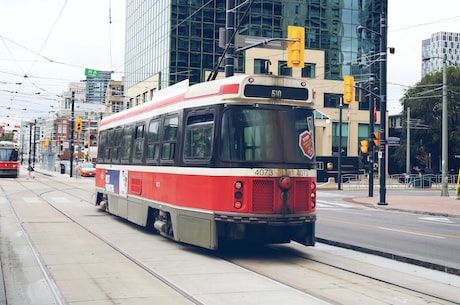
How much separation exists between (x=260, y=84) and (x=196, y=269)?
3678mm

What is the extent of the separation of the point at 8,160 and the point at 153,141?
4197 cm

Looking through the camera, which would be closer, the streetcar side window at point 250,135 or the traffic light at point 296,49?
the streetcar side window at point 250,135

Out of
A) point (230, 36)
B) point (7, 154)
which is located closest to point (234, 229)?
point (230, 36)

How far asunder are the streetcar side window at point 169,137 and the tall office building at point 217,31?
4759 cm

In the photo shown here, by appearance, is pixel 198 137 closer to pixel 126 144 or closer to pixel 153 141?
pixel 153 141

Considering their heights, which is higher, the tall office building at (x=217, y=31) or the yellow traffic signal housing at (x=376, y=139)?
the tall office building at (x=217, y=31)

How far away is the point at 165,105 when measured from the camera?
1355cm

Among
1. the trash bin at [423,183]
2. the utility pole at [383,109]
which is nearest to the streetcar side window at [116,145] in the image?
the utility pole at [383,109]

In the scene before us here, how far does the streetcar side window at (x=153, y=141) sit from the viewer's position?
13.8 meters

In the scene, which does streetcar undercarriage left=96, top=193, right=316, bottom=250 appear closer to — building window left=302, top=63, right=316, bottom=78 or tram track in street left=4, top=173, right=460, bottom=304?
tram track in street left=4, top=173, right=460, bottom=304

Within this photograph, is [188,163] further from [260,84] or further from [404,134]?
[404,134]

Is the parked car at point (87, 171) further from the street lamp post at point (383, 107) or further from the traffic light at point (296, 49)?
the traffic light at point (296, 49)

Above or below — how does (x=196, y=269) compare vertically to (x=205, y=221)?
below

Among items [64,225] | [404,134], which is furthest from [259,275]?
[404,134]
